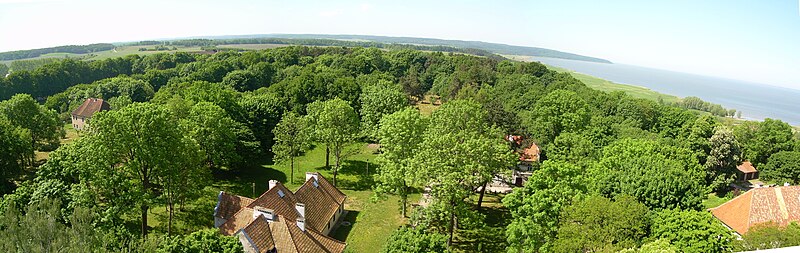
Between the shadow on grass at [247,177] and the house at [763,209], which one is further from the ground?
the house at [763,209]

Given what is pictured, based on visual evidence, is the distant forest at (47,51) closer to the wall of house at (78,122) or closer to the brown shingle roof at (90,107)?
the brown shingle roof at (90,107)

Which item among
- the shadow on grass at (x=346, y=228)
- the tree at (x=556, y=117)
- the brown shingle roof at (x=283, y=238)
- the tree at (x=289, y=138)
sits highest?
the tree at (x=556, y=117)

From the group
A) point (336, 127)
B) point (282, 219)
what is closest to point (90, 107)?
point (336, 127)

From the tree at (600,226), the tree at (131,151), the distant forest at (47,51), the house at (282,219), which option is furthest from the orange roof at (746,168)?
the distant forest at (47,51)

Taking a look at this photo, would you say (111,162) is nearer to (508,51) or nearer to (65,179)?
(65,179)

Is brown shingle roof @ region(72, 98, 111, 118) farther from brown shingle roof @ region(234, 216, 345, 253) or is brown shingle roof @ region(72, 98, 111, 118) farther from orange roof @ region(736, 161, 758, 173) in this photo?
orange roof @ region(736, 161, 758, 173)

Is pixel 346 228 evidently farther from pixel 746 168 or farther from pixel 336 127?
pixel 746 168

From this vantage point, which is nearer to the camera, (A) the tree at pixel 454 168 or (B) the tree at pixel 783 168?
(A) the tree at pixel 454 168

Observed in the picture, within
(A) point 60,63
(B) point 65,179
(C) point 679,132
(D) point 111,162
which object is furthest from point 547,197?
(A) point 60,63
